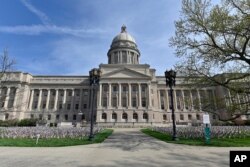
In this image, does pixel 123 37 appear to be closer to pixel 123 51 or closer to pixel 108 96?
pixel 123 51

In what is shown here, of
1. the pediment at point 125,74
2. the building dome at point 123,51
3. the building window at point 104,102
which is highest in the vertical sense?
the building dome at point 123,51

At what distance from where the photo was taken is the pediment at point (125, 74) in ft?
197

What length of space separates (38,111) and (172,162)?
66143mm

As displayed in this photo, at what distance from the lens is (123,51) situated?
2945 inches

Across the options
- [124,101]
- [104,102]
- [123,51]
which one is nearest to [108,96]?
[104,102]

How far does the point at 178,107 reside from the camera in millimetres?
67250

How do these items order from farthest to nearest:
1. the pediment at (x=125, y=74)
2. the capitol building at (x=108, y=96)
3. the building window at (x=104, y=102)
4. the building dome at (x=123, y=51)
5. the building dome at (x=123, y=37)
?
1. the building dome at (x=123, y=37)
2. the building dome at (x=123, y=51)
3. the pediment at (x=125, y=74)
4. the building window at (x=104, y=102)
5. the capitol building at (x=108, y=96)

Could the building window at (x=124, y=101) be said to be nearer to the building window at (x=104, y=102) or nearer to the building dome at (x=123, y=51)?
the building window at (x=104, y=102)

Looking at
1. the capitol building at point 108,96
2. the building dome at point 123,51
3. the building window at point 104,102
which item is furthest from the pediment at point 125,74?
the building dome at point 123,51

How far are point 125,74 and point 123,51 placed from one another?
57.4 ft

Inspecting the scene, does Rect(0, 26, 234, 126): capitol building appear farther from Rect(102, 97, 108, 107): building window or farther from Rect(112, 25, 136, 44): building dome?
Rect(112, 25, 136, 44): building dome

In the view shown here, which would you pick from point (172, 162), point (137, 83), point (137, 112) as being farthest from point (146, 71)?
point (172, 162)

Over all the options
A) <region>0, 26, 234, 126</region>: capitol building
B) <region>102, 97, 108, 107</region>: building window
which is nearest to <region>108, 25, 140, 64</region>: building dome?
<region>0, 26, 234, 126</region>: capitol building

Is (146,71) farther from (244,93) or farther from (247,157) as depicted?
(247,157)
